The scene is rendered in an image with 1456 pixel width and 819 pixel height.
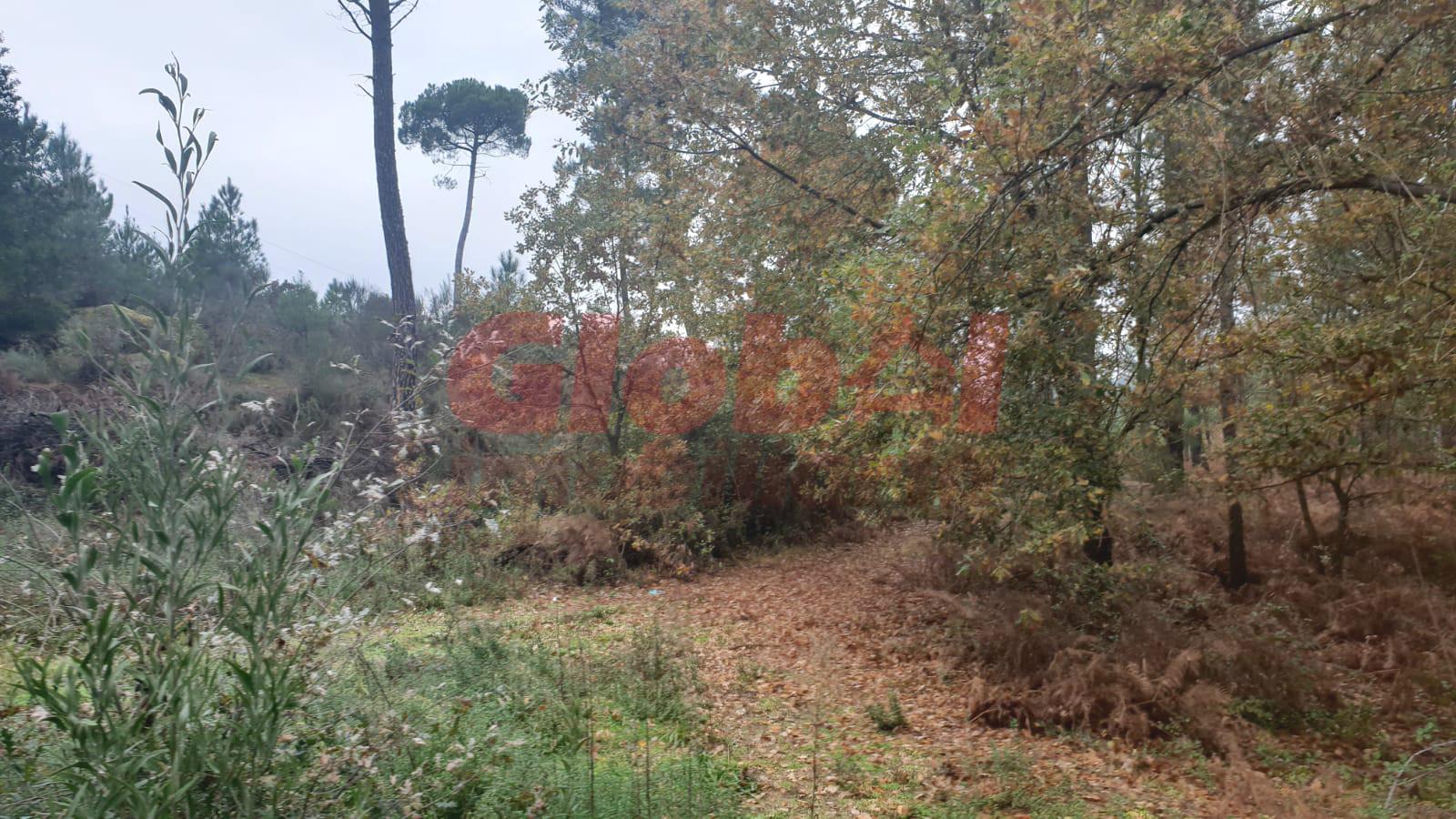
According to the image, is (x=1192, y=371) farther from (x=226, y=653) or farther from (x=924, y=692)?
(x=226, y=653)

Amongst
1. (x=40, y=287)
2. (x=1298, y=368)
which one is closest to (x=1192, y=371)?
(x=1298, y=368)

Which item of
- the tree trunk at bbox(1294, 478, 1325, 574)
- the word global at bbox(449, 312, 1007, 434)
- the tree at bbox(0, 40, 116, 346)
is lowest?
the tree trunk at bbox(1294, 478, 1325, 574)

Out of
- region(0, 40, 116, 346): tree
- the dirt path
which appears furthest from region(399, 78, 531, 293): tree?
the dirt path

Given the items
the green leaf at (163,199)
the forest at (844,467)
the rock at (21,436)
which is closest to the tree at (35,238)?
the forest at (844,467)

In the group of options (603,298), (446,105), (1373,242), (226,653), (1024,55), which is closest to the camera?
(226,653)

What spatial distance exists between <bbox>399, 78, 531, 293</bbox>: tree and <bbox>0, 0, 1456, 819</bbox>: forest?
1533 centimetres

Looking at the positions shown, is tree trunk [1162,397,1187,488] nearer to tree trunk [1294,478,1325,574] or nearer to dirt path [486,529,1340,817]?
tree trunk [1294,478,1325,574]

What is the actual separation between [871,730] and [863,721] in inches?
7.3

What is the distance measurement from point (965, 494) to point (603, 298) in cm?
631

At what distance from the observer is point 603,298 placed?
11406 millimetres

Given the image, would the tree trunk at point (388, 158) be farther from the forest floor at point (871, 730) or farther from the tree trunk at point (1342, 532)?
the tree trunk at point (1342, 532)

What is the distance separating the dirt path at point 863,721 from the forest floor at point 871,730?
0.6 inches

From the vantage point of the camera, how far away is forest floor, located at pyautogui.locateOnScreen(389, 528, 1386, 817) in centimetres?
444

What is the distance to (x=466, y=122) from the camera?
27.2 m
